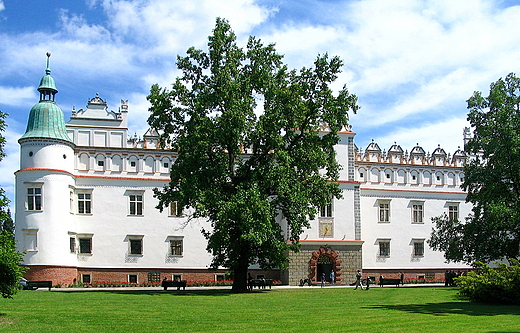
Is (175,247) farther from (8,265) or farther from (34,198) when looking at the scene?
(8,265)

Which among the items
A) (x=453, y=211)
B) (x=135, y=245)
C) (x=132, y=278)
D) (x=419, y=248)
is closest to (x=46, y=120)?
(x=135, y=245)

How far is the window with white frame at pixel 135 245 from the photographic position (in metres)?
45.4

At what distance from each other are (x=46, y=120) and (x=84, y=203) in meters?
6.63

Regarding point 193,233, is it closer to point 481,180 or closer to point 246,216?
point 246,216

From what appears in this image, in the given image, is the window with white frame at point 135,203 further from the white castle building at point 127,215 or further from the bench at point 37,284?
the bench at point 37,284

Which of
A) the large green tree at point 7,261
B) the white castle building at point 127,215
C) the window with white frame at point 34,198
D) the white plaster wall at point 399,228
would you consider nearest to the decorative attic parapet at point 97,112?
the white castle building at point 127,215

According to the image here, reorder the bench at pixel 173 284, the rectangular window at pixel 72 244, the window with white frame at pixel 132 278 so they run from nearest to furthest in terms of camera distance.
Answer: the bench at pixel 173 284
the rectangular window at pixel 72 244
the window with white frame at pixel 132 278

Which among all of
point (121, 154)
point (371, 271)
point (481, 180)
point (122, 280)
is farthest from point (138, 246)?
point (481, 180)

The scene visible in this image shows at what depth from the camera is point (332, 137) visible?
34.3 meters

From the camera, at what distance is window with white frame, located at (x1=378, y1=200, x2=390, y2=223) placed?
50.2 metres

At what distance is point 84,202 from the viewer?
44.8 metres

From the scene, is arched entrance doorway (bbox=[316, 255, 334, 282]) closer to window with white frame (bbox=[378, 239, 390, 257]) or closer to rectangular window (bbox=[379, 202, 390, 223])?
window with white frame (bbox=[378, 239, 390, 257])

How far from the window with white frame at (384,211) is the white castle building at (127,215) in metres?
0.09

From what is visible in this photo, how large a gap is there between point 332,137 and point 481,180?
9.20 m
